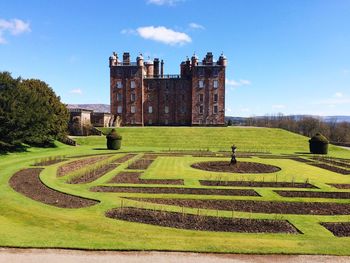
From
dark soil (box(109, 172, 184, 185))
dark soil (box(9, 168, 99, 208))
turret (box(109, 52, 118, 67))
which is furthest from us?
turret (box(109, 52, 118, 67))

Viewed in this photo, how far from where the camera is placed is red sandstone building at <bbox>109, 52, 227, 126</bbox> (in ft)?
233

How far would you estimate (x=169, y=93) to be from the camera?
73.6 meters

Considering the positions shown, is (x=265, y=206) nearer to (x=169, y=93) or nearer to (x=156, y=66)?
(x=169, y=93)

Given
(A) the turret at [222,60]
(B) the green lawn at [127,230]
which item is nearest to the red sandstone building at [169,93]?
(A) the turret at [222,60]

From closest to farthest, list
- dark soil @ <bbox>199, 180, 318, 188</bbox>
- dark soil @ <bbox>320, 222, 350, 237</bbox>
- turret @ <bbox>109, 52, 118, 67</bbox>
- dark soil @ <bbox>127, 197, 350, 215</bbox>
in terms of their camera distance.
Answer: dark soil @ <bbox>320, 222, 350, 237</bbox> → dark soil @ <bbox>127, 197, 350, 215</bbox> → dark soil @ <bbox>199, 180, 318, 188</bbox> → turret @ <bbox>109, 52, 118, 67</bbox>

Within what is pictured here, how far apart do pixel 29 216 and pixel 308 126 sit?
10524 centimetres

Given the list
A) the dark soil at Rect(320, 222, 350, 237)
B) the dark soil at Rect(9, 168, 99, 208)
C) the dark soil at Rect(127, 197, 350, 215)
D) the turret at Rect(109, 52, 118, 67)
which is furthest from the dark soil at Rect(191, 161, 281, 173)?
the turret at Rect(109, 52, 118, 67)

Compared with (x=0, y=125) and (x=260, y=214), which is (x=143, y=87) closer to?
(x=0, y=125)

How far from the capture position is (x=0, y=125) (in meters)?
32.4

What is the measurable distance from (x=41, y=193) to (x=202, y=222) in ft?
29.2

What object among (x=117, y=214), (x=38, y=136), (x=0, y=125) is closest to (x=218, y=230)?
(x=117, y=214)

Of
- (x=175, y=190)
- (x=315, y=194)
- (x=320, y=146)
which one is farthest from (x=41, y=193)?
(x=320, y=146)

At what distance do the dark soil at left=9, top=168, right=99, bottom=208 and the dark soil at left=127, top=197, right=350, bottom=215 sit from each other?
2.73m

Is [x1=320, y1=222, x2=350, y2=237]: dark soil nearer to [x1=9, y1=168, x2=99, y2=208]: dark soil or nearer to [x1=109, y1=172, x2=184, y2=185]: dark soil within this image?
[x1=109, y1=172, x2=184, y2=185]: dark soil
